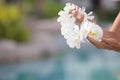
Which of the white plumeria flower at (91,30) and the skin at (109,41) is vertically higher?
the white plumeria flower at (91,30)

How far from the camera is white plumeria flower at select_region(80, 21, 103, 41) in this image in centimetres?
237

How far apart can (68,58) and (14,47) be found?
5.61ft

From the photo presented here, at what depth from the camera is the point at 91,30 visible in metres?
2.38

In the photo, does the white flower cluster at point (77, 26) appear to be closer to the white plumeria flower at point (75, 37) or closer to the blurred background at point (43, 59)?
the white plumeria flower at point (75, 37)

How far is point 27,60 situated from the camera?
38.9 ft

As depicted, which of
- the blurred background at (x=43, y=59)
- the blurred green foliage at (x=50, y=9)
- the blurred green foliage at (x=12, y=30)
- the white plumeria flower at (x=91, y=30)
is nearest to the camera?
the white plumeria flower at (x=91, y=30)

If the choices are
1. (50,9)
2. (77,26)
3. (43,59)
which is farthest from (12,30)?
(77,26)

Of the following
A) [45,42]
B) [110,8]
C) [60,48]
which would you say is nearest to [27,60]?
[45,42]

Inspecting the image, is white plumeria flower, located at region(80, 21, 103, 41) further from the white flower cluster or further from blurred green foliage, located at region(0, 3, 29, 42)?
blurred green foliage, located at region(0, 3, 29, 42)

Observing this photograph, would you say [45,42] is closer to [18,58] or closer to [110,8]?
[18,58]

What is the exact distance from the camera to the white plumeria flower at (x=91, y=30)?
7.78ft

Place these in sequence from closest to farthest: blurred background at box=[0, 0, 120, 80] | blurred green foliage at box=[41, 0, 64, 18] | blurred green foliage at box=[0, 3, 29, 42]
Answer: blurred background at box=[0, 0, 120, 80] < blurred green foliage at box=[0, 3, 29, 42] < blurred green foliage at box=[41, 0, 64, 18]

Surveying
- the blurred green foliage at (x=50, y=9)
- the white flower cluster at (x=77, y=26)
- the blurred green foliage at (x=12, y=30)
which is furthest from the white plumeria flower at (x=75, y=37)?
the blurred green foliage at (x=50, y=9)

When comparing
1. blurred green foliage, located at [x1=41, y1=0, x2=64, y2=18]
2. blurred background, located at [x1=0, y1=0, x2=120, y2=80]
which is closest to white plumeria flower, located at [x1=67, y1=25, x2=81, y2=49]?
blurred background, located at [x1=0, y1=0, x2=120, y2=80]
